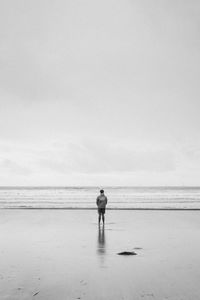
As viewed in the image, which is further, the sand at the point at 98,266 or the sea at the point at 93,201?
the sea at the point at 93,201

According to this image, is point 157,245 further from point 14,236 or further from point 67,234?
point 14,236

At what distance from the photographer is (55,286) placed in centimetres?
717

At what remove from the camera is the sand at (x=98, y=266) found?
673 cm

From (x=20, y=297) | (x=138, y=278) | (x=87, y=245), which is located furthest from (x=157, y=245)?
(x=20, y=297)

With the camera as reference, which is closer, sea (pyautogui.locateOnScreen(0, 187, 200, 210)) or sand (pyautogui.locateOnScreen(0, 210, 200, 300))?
sand (pyautogui.locateOnScreen(0, 210, 200, 300))

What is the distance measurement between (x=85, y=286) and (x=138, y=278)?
55.5 inches

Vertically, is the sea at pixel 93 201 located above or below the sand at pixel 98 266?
above

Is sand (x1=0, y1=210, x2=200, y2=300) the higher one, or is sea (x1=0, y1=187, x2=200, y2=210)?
sea (x1=0, y1=187, x2=200, y2=210)

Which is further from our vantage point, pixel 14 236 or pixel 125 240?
pixel 14 236

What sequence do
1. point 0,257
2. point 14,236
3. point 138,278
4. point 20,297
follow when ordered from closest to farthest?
point 20,297
point 138,278
point 0,257
point 14,236

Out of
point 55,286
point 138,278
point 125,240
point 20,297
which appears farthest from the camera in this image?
point 125,240

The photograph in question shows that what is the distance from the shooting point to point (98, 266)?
912 centimetres

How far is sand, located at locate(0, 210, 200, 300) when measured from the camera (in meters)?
6.73

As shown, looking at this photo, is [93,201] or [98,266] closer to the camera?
[98,266]
